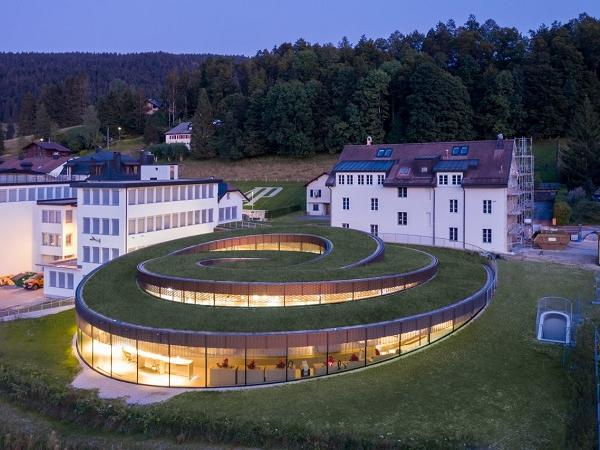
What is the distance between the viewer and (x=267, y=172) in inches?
3442

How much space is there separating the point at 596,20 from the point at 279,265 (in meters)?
79.7

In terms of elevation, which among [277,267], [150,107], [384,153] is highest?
[150,107]

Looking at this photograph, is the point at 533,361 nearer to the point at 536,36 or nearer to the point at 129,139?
the point at 536,36

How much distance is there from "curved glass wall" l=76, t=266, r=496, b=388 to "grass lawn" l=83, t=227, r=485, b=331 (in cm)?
79

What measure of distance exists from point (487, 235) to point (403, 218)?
741 centimetres

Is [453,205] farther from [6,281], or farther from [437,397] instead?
[6,281]

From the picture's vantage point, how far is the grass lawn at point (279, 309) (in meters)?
26.4

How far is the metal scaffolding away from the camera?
156ft

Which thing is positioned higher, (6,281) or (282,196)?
(282,196)

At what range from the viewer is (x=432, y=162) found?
49.7m

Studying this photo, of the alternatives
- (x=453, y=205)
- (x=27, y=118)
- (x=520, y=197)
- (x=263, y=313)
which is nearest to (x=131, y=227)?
(x=263, y=313)

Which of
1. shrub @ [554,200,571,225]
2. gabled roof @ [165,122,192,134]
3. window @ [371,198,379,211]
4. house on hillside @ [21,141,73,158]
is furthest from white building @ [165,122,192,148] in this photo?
shrub @ [554,200,571,225]

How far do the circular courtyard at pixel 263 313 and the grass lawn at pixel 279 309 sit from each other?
0.18 feet

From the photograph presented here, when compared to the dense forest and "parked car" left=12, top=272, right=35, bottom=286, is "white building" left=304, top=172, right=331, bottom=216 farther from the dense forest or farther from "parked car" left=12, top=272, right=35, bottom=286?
"parked car" left=12, top=272, right=35, bottom=286
